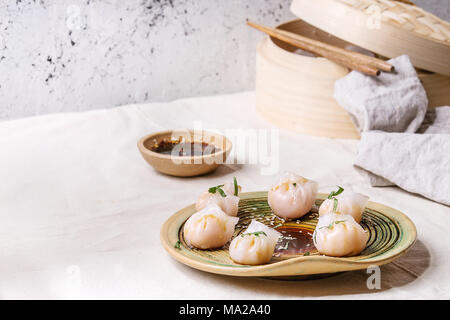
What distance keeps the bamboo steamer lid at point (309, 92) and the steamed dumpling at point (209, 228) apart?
590 mm

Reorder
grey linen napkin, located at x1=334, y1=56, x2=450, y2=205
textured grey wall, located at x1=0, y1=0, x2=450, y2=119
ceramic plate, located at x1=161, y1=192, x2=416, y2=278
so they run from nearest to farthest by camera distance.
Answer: ceramic plate, located at x1=161, y1=192, x2=416, y2=278
grey linen napkin, located at x1=334, y1=56, x2=450, y2=205
textured grey wall, located at x1=0, y1=0, x2=450, y2=119

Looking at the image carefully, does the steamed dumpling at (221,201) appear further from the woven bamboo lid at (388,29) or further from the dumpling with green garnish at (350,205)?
the woven bamboo lid at (388,29)

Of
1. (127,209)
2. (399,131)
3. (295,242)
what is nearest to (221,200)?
(295,242)

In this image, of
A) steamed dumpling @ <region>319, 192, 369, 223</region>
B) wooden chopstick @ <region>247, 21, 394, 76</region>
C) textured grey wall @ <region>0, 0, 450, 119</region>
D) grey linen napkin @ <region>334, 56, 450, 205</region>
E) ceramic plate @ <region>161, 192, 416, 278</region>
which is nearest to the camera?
ceramic plate @ <region>161, 192, 416, 278</region>

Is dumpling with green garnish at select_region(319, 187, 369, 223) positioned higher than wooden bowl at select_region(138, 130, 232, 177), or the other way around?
dumpling with green garnish at select_region(319, 187, 369, 223)

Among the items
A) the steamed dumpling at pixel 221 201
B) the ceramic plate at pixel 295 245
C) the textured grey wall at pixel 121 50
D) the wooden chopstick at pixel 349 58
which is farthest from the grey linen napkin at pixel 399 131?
the textured grey wall at pixel 121 50

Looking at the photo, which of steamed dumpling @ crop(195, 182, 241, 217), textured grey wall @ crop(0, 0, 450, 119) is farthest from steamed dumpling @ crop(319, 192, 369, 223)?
textured grey wall @ crop(0, 0, 450, 119)

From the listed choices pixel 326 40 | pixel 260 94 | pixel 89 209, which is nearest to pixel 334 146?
pixel 260 94

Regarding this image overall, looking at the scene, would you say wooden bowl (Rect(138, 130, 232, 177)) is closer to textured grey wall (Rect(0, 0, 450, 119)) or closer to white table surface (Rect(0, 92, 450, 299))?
white table surface (Rect(0, 92, 450, 299))

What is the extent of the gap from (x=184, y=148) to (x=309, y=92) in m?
0.33

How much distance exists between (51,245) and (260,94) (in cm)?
72

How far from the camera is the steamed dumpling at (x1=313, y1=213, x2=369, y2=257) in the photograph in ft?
2.38

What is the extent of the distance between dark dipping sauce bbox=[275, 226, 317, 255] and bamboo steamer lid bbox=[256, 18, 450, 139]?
0.52 meters

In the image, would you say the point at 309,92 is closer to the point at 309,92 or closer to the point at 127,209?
the point at 309,92
